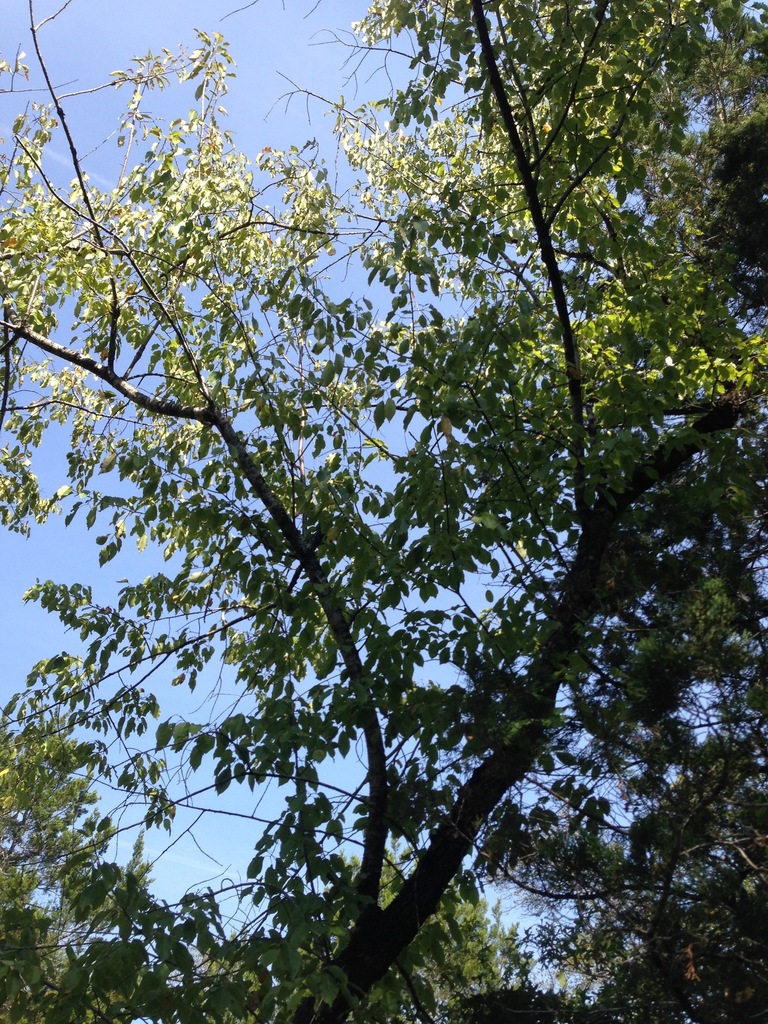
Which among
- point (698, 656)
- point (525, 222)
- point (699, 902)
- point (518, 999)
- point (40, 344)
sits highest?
point (525, 222)

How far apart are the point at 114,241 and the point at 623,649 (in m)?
4.23

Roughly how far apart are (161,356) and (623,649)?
3.99 m

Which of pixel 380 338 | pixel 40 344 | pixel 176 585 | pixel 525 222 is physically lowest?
pixel 176 585

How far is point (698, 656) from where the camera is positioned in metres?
2.96

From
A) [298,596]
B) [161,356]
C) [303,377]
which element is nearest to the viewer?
[298,596]

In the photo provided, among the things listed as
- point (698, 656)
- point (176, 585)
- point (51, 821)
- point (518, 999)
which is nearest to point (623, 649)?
point (698, 656)

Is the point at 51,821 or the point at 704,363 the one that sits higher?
the point at 704,363

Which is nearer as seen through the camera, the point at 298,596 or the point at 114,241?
the point at 298,596

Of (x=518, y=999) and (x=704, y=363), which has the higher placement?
(x=704, y=363)

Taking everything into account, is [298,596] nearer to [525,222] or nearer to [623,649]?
[623,649]

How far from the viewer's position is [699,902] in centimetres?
327

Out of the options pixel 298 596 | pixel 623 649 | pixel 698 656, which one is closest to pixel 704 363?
pixel 623 649

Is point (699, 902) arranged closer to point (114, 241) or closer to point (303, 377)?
point (303, 377)

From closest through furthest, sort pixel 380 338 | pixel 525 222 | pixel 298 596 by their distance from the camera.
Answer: pixel 380 338 → pixel 298 596 → pixel 525 222
